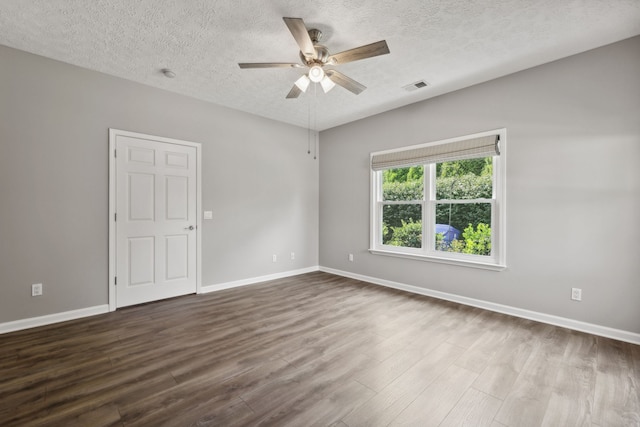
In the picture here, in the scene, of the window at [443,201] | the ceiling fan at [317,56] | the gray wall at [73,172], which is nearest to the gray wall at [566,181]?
the window at [443,201]

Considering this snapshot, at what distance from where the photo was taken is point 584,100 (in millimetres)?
2781

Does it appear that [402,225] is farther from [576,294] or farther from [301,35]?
[301,35]

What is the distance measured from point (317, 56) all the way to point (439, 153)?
221 cm

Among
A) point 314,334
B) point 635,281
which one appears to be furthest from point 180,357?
point 635,281

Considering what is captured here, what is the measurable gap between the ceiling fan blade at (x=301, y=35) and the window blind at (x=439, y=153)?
223 centimetres

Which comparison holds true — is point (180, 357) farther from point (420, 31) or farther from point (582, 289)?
point (582, 289)

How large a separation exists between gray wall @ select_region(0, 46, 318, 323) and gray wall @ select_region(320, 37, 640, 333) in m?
3.20

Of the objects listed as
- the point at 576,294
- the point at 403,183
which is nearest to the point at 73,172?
the point at 403,183

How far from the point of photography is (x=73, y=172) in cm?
311

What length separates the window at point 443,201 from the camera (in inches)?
134

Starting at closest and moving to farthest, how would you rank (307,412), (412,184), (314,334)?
(307,412) → (314,334) → (412,184)

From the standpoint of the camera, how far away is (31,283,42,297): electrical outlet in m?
2.88

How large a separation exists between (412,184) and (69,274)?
14.8 ft

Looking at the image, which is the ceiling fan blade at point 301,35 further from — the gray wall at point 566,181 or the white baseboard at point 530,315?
the white baseboard at point 530,315
